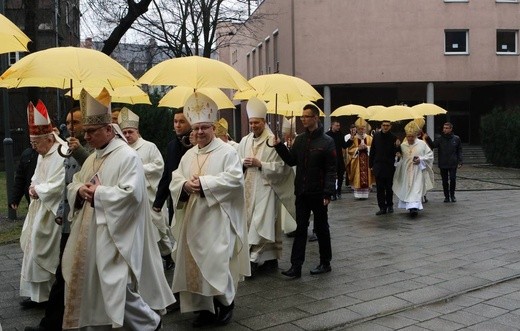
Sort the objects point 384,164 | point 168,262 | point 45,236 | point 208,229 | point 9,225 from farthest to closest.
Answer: point 384,164 < point 9,225 < point 168,262 < point 45,236 < point 208,229

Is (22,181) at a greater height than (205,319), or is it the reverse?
(22,181)

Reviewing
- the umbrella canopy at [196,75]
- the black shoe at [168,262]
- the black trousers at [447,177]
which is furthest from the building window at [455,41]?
the umbrella canopy at [196,75]

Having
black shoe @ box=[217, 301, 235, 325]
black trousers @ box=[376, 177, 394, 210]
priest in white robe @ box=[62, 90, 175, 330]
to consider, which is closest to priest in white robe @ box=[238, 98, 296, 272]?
black shoe @ box=[217, 301, 235, 325]

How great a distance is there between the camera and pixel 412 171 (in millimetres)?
13594

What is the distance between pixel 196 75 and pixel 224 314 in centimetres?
245

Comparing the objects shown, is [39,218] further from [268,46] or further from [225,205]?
[268,46]

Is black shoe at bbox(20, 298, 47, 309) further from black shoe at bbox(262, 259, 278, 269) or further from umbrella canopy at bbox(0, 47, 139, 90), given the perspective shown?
black shoe at bbox(262, 259, 278, 269)

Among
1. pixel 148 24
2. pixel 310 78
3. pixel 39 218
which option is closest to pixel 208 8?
pixel 148 24

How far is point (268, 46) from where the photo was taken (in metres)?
42.2

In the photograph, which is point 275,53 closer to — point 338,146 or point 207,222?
point 338,146

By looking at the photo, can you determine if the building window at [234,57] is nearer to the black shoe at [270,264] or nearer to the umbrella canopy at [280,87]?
the umbrella canopy at [280,87]

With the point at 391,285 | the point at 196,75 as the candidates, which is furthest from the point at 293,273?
the point at 196,75

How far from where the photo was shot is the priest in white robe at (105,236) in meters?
4.70

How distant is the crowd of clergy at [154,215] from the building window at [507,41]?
31.1m
